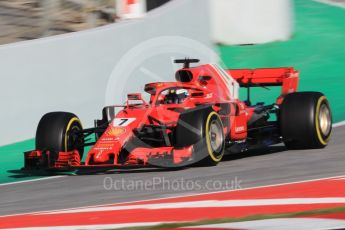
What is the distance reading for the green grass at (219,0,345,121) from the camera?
17.3m

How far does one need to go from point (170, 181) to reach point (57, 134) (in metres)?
1.84

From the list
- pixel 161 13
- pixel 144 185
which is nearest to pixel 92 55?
pixel 161 13

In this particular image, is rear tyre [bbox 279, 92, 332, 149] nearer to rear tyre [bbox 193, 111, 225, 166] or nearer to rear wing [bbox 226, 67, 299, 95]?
rear wing [bbox 226, 67, 299, 95]

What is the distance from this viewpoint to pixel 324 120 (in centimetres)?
1188

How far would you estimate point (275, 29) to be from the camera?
20266 millimetres

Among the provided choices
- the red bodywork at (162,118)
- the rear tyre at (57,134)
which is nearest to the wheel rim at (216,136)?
the red bodywork at (162,118)

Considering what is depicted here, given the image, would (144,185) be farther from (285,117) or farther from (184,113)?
(285,117)

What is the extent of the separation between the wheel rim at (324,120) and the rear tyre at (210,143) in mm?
1633

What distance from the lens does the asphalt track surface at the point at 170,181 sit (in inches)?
355

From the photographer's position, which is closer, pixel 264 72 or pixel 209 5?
pixel 264 72

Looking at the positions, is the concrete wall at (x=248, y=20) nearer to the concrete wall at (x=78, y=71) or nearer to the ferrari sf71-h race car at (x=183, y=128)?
the concrete wall at (x=78, y=71)

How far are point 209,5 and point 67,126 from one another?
8847 millimetres

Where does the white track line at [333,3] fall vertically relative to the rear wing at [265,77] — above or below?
above

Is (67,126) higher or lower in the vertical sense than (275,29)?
lower
